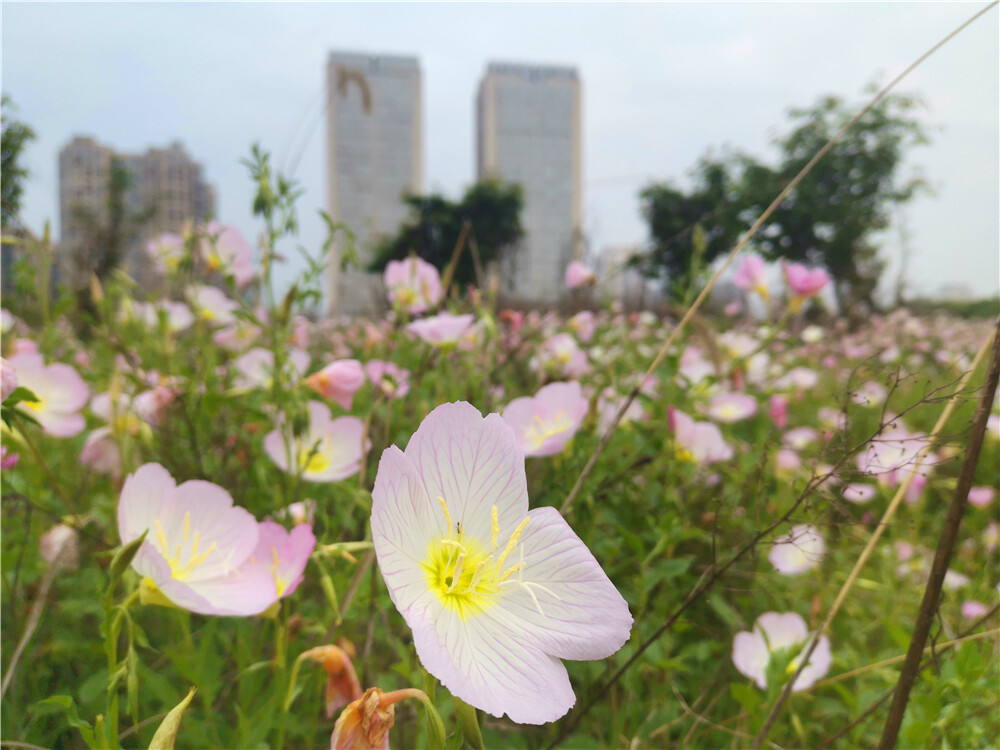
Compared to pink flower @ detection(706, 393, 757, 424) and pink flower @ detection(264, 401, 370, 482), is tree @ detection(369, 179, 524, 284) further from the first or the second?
pink flower @ detection(264, 401, 370, 482)

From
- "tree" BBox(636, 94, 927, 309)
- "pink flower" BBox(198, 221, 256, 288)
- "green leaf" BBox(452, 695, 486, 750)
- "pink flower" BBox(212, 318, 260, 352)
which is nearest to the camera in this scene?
"green leaf" BBox(452, 695, 486, 750)

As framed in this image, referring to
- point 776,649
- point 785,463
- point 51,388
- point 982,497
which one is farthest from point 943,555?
point 982,497

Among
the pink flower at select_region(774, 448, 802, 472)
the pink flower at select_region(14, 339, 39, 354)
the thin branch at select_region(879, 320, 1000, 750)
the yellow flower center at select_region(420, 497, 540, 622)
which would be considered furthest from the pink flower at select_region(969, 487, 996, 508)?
the pink flower at select_region(14, 339, 39, 354)

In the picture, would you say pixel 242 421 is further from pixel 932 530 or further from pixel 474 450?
pixel 932 530

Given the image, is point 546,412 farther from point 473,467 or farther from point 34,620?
point 34,620

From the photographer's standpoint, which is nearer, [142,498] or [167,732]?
[167,732]
